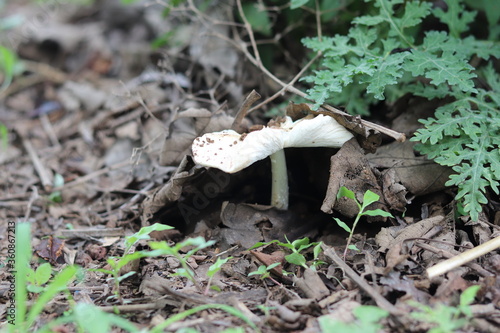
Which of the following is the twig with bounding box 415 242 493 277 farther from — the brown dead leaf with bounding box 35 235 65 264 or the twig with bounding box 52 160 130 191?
the twig with bounding box 52 160 130 191

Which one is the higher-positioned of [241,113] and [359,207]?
[241,113]

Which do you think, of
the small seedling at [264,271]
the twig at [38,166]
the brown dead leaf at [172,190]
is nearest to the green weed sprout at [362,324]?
the small seedling at [264,271]

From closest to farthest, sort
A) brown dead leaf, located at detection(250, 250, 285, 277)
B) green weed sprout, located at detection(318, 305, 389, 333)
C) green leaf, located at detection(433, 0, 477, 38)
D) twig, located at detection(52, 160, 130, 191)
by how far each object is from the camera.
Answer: green weed sprout, located at detection(318, 305, 389, 333)
brown dead leaf, located at detection(250, 250, 285, 277)
green leaf, located at detection(433, 0, 477, 38)
twig, located at detection(52, 160, 130, 191)

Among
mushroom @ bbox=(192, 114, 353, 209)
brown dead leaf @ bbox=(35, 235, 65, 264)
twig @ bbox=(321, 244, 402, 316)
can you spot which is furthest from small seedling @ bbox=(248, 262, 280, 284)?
brown dead leaf @ bbox=(35, 235, 65, 264)

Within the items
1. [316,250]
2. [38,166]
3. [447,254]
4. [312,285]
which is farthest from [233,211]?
[38,166]

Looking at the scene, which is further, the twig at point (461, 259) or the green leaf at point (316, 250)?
the green leaf at point (316, 250)

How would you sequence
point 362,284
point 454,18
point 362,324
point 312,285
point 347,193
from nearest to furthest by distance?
point 362,324 → point 362,284 → point 312,285 → point 347,193 → point 454,18

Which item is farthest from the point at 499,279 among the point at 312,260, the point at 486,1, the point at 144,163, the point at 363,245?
the point at 144,163

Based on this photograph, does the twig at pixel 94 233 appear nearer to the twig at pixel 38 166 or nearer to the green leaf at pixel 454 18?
the twig at pixel 38 166

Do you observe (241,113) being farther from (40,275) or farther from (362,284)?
(40,275)
